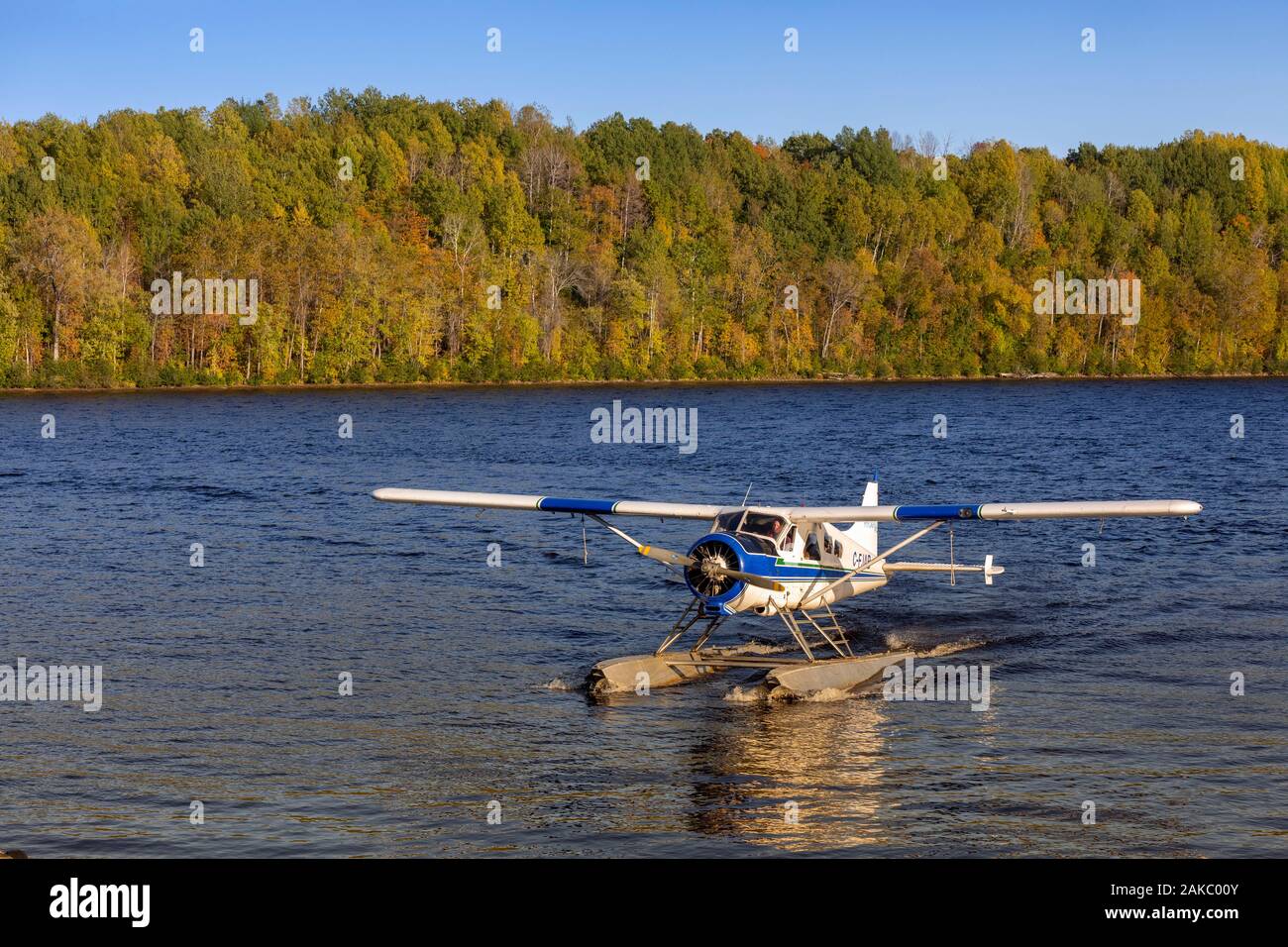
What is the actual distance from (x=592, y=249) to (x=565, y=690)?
105041 millimetres

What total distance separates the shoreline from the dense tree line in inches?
33.5

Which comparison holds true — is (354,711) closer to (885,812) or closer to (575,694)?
(575,694)

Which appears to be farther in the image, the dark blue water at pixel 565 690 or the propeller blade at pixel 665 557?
the propeller blade at pixel 665 557

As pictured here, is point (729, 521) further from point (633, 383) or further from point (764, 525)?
point (633, 383)

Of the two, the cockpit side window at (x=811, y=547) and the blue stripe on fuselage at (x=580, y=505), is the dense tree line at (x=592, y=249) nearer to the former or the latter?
the blue stripe on fuselage at (x=580, y=505)

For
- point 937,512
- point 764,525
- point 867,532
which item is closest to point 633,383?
point 867,532

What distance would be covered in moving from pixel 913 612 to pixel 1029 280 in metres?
116

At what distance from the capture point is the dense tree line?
9956 cm

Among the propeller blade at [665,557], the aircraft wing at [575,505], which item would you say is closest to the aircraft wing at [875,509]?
the aircraft wing at [575,505]

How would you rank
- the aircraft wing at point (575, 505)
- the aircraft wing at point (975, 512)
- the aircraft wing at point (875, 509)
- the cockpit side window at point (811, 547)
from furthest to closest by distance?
the aircraft wing at point (575, 505) → the cockpit side window at point (811, 547) → the aircraft wing at point (975, 512) → the aircraft wing at point (875, 509)

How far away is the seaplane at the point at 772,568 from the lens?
1769 centimetres

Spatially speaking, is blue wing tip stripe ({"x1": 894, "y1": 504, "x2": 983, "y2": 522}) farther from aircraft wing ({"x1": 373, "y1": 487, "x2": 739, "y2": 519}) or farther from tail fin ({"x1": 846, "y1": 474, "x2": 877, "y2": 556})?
tail fin ({"x1": 846, "y1": 474, "x2": 877, "y2": 556})

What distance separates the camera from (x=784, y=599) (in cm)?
1894

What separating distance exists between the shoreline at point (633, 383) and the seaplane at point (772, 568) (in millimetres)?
80961
